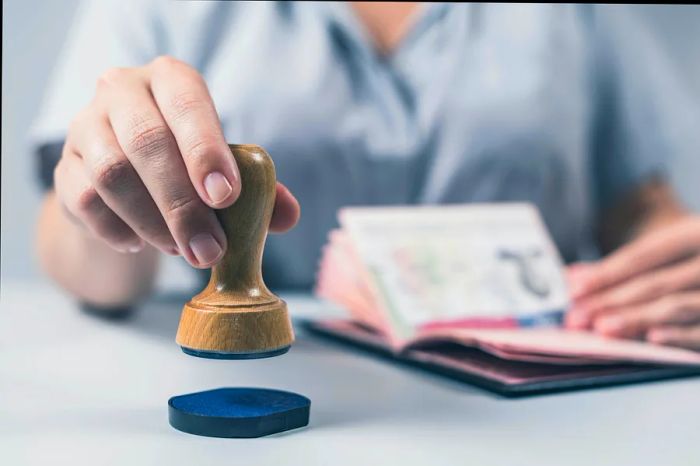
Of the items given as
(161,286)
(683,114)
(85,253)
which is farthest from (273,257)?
(683,114)

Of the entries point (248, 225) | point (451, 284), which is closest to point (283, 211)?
point (248, 225)

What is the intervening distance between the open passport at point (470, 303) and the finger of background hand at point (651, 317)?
12 mm

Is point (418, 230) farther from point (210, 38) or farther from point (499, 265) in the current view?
point (210, 38)

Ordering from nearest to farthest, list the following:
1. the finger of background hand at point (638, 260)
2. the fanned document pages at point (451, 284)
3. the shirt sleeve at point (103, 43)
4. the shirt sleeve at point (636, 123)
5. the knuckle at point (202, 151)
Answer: the knuckle at point (202, 151) → the shirt sleeve at point (103, 43) → the fanned document pages at point (451, 284) → the finger of background hand at point (638, 260) → the shirt sleeve at point (636, 123)

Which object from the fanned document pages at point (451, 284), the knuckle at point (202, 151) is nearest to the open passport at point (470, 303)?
the fanned document pages at point (451, 284)

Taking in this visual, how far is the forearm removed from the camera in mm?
783

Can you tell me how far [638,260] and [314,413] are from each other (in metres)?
0.39

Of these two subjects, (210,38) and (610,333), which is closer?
(210,38)

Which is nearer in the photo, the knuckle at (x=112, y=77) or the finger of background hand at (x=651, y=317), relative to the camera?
the knuckle at (x=112, y=77)

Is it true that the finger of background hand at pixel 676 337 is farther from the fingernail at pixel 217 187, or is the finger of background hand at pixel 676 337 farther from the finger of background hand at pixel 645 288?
the fingernail at pixel 217 187

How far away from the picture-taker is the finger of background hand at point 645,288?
0.70m

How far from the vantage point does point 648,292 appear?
695 millimetres

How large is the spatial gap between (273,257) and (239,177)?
12.7 inches

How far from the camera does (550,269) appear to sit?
29.8 inches
